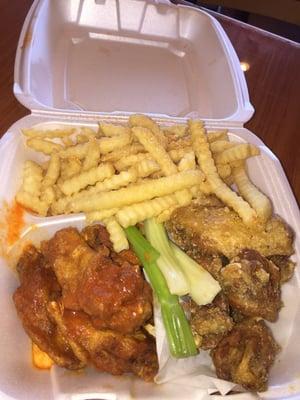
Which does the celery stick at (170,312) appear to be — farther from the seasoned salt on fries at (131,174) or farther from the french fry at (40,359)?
the french fry at (40,359)

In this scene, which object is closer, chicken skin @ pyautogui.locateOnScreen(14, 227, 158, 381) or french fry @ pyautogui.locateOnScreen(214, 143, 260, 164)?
chicken skin @ pyautogui.locateOnScreen(14, 227, 158, 381)

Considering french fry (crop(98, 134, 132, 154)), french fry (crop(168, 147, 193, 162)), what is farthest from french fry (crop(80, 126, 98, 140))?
french fry (crop(168, 147, 193, 162))

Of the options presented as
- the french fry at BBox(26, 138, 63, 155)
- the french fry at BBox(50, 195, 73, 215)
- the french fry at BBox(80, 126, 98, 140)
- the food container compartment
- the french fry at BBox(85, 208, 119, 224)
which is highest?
the french fry at BBox(80, 126, 98, 140)

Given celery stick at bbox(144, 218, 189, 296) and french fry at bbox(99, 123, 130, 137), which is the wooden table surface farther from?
celery stick at bbox(144, 218, 189, 296)

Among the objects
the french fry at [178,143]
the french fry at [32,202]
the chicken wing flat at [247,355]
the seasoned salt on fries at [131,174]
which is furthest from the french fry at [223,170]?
the french fry at [32,202]

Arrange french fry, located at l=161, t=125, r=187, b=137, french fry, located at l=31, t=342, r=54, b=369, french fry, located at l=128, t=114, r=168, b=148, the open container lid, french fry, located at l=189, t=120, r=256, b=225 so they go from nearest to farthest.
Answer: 1. french fry, located at l=31, t=342, r=54, b=369
2. french fry, located at l=189, t=120, r=256, b=225
3. french fry, located at l=128, t=114, r=168, b=148
4. french fry, located at l=161, t=125, r=187, b=137
5. the open container lid

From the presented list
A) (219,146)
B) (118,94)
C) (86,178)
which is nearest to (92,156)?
(86,178)
